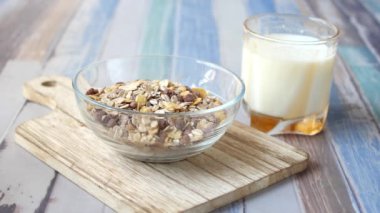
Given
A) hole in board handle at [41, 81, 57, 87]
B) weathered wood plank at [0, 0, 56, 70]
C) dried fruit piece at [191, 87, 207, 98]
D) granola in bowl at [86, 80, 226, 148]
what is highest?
granola in bowl at [86, 80, 226, 148]

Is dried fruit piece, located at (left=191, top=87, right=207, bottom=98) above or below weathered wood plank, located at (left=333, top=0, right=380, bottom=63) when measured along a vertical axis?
above

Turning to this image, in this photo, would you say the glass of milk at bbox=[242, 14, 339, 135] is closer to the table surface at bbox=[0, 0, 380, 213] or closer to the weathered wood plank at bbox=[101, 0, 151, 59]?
the table surface at bbox=[0, 0, 380, 213]

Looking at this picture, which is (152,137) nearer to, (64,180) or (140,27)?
(64,180)

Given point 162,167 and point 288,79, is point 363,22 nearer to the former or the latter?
point 288,79

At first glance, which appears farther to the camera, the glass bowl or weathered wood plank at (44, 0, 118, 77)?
weathered wood plank at (44, 0, 118, 77)

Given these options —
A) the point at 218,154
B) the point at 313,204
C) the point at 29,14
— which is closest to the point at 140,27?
the point at 29,14

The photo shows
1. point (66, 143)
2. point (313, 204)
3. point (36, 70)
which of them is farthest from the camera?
point (36, 70)

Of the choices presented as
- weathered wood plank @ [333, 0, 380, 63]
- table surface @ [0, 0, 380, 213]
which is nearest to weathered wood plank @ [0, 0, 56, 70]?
table surface @ [0, 0, 380, 213]
